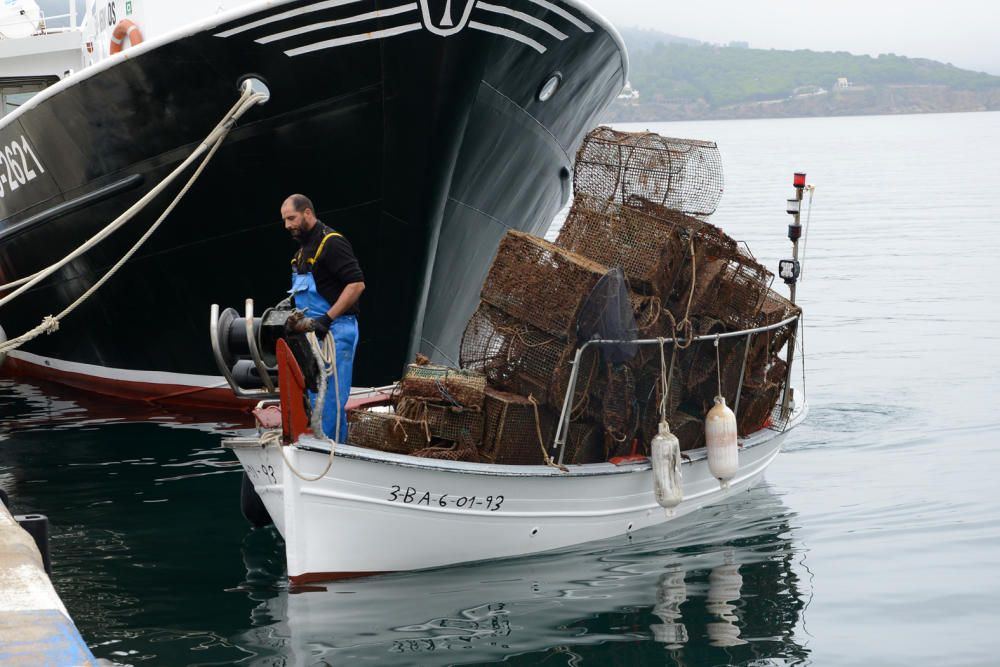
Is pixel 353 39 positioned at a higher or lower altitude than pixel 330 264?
higher

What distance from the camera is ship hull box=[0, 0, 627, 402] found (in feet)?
32.7

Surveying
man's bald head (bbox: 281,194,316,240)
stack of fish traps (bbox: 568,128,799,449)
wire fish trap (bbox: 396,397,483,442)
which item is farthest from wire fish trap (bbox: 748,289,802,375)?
man's bald head (bbox: 281,194,316,240)

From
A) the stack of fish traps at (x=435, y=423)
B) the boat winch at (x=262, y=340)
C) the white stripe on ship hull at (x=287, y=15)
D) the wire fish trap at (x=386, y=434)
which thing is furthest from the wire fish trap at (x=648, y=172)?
the white stripe on ship hull at (x=287, y=15)

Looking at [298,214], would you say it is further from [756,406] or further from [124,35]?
[124,35]

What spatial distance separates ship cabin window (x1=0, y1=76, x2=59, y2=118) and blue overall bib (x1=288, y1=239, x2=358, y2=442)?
941 cm

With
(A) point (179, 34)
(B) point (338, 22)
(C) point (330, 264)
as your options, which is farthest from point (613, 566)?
(A) point (179, 34)

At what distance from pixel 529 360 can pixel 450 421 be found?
1.95ft

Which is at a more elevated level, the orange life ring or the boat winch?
the orange life ring

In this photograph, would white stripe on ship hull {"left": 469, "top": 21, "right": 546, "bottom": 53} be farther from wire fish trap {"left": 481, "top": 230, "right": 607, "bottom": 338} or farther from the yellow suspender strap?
the yellow suspender strap

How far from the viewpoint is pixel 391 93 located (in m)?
10.1

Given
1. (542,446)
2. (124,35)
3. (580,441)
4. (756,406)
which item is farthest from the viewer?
(124,35)

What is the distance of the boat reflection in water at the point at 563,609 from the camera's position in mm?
6430

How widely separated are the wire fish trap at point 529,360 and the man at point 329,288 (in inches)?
33.8

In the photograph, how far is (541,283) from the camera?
7.72 meters
